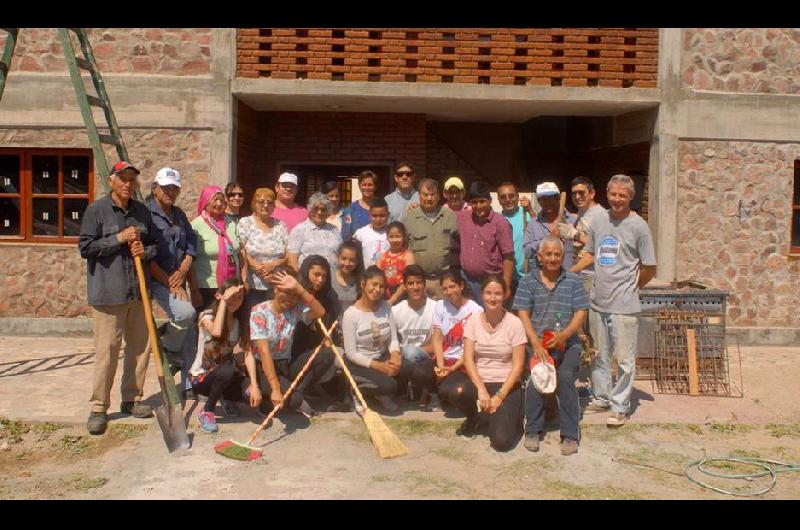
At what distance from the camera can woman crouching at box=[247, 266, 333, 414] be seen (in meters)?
5.53

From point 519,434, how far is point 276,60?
18.3 feet

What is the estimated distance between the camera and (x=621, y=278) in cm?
584

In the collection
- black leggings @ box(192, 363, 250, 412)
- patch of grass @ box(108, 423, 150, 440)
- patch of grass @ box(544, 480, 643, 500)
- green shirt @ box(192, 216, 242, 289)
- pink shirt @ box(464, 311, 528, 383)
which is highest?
green shirt @ box(192, 216, 242, 289)

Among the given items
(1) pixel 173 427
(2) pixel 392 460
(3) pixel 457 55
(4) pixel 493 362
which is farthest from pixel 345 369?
(3) pixel 457 55

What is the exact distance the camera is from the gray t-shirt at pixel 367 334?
580 cm

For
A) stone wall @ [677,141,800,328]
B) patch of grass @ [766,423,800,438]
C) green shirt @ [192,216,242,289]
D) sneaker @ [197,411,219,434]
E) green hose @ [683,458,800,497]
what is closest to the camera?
green hose @ [683,458,800,497]

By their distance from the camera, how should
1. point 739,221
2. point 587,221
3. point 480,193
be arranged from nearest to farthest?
point 587,221 < point 480,193 < point 739,221

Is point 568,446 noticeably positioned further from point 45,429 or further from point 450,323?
point 45,429

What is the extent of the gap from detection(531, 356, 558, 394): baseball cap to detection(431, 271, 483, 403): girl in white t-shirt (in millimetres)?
685

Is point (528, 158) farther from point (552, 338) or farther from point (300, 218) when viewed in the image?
point (552, 338)

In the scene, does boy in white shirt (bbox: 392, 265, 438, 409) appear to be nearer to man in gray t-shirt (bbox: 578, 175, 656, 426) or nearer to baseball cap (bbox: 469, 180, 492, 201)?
baseball cap (bbox: 469, 180, 492, 201)

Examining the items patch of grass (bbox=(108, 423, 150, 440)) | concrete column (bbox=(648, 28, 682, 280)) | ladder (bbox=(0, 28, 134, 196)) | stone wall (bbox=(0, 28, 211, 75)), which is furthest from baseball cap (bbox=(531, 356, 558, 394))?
stone wall (bbox=(0, 28, 211, 75))

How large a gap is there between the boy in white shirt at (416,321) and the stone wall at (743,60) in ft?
17.0

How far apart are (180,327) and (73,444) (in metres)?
1.14
